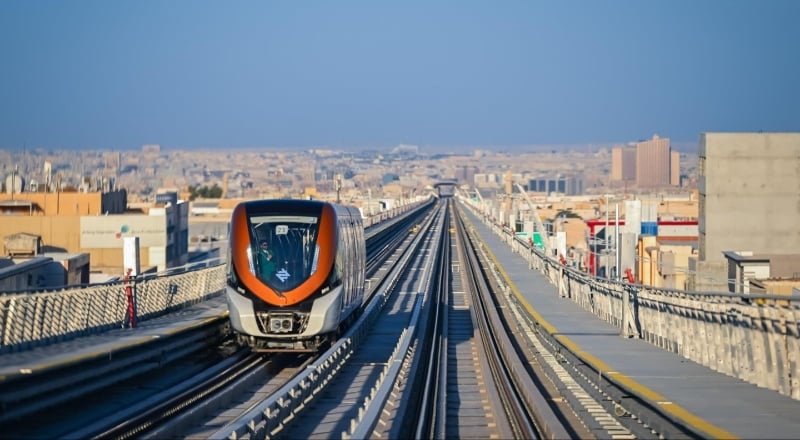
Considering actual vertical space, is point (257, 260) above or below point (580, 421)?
above

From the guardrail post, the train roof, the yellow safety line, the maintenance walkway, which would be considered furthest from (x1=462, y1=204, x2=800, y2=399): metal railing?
the guardrail post

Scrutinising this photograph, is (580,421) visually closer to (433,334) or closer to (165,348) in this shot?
(165,348)

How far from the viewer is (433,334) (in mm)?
26781

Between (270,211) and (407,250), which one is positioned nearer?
(270,211)

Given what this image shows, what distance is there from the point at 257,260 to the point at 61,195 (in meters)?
53.9

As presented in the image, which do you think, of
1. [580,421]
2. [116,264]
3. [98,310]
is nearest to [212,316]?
[98,310]

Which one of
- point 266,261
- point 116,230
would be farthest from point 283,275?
point 116,230

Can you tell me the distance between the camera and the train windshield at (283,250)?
19.3 m

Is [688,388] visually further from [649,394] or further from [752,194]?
[752,194]

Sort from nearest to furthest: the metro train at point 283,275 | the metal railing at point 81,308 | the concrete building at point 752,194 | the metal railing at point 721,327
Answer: the metal railing at point 721,327
the metal railing at point 81,308
the metro train at point 283,275
the concrete building at point 752,194

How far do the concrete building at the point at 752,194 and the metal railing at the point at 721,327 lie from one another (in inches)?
568

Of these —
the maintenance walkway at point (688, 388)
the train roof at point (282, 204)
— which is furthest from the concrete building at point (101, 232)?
the maintenance walkway at point (688, 388)

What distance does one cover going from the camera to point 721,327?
15203mm

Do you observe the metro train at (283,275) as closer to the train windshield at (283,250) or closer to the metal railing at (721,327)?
the train windshield at (283,250)
